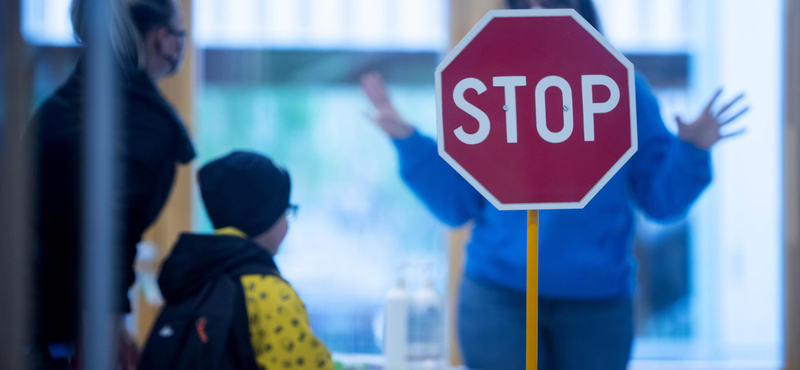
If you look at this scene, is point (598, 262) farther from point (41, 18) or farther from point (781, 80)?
point (781, 80)

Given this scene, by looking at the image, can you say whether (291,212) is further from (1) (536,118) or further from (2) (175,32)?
(1) (536,118)

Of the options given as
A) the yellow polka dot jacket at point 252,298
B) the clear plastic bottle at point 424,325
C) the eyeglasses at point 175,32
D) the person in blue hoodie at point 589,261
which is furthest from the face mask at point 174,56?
the clear plastic bottle at point 424,325

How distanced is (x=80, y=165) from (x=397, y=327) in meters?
0.71

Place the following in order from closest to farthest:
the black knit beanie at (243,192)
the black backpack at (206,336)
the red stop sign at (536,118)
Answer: the red stop sign at (536,118) < the black backpack at (206,336) < the black knit beanie at (243,192)

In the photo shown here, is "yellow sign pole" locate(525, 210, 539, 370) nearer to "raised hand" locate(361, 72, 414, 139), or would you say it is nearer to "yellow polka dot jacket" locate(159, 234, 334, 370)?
"yellow polka dot jacket" locate(159, 234, 334, 370)

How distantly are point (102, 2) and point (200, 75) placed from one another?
43.4 inches

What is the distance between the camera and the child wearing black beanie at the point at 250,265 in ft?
2.98

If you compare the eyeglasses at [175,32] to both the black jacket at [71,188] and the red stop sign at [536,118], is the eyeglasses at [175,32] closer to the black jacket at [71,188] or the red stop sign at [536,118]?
the black jacket at [71,188]

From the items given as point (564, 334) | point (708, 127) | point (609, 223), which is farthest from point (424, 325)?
point (708, 127)

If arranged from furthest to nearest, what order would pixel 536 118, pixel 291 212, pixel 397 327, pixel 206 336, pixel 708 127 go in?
pixel 397 327 → pixel 291 212 → pixel 708 127 → pixel 206 336 → pixel 536 118

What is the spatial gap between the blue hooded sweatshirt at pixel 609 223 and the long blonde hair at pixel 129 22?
0.66 metres

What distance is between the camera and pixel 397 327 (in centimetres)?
134

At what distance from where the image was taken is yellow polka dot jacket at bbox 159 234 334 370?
0.91 metres

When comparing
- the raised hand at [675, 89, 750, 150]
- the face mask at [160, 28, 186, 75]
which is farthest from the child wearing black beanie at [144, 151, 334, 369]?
the raised hand at [675, 89, 750, 150]
